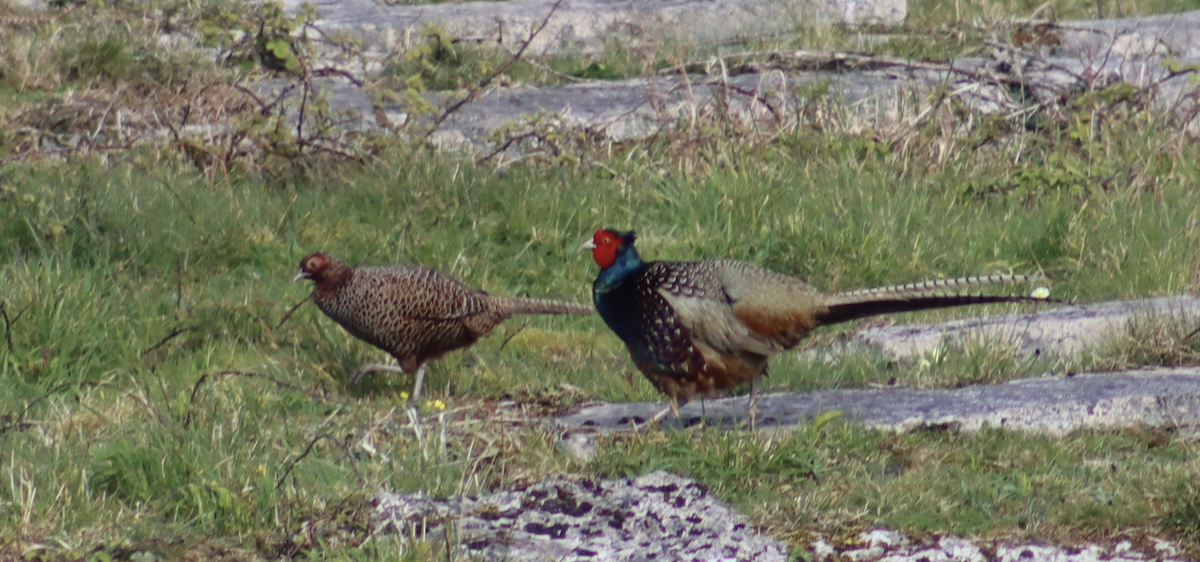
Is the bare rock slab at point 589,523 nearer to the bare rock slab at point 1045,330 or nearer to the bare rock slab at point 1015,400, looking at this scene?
the bare rock slab at point 1015,400

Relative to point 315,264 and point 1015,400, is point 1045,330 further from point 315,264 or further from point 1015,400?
point 315,264

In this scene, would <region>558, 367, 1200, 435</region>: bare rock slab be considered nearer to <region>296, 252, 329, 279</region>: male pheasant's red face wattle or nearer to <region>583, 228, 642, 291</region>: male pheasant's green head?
<region>583, 228, 642, 291</region>: male pheasant's green head

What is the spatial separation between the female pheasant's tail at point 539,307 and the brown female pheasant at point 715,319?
41.1 inches

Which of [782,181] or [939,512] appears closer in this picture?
[939,512]

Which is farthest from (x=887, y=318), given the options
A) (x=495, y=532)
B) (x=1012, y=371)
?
(x=495, y=532)

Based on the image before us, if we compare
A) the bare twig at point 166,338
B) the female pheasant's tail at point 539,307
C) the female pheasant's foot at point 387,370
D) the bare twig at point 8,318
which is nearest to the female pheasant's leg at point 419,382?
the female pheasant's foot at point 387,370

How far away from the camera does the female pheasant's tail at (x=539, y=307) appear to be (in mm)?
6230

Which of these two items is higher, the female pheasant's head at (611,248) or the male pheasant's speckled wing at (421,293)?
the female pheasant's head at (611,248)

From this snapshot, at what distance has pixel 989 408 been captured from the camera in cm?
498

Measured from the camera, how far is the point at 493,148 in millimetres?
8578

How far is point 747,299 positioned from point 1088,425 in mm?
1237

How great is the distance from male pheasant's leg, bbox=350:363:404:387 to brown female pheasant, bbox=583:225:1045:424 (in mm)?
1201

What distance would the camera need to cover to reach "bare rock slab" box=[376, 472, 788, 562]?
12.4 ft

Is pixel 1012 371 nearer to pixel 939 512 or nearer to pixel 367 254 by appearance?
pixel 939 512
